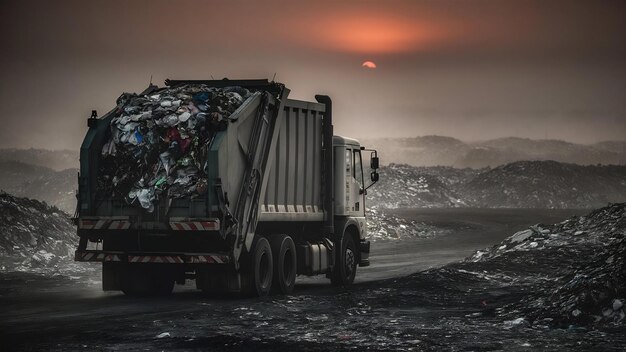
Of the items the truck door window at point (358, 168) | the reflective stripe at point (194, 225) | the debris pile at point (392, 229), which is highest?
the truck door window at point (358, 168)

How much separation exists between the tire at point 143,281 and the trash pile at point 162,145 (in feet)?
5.51

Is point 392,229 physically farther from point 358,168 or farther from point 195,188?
point 195,188

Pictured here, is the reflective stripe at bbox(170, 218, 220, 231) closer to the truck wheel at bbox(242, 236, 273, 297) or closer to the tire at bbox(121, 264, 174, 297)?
the truck wheel at bbox(242, 236, 273, 297)

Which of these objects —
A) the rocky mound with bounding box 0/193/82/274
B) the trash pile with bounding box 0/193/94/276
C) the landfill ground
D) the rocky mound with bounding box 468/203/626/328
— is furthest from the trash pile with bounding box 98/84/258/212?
the rocky mound with bounding box 0/193/82/274

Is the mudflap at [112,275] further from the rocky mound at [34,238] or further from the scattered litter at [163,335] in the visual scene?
the rocky mound at [34,238]

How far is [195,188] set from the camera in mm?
14523

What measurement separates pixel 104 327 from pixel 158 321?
0.78 meters

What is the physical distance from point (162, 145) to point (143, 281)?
272 cm

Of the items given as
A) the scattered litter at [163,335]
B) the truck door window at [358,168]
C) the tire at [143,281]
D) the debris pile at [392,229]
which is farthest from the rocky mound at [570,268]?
the debris pile at [392,229]

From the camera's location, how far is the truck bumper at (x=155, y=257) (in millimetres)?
14602

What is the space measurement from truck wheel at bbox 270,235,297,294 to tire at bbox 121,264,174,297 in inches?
77.7

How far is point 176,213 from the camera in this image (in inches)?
577

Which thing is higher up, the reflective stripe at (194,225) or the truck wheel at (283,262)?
the reflective stripe at (194,225)

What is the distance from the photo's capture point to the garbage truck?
47.6 ft
